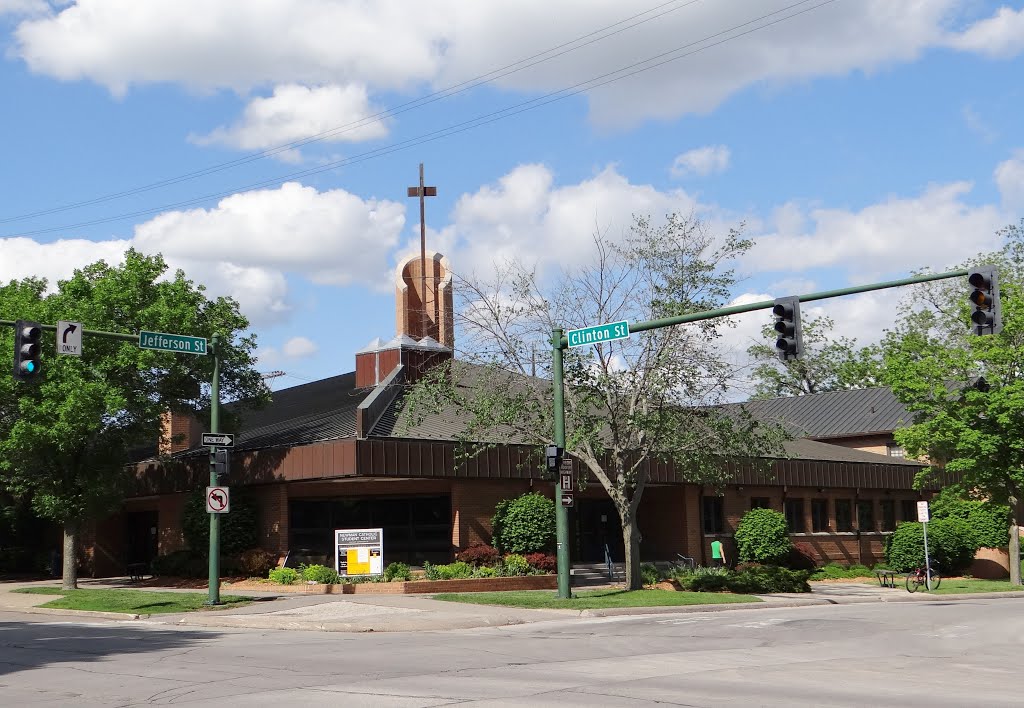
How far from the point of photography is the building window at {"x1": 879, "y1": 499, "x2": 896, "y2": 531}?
163 ft

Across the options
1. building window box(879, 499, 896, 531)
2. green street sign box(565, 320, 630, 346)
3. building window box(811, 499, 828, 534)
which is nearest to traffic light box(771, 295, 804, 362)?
green street sign box(565, 320, 630, 346)

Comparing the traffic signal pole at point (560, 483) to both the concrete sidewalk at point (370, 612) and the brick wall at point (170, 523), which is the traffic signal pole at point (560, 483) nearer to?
the concrete sidewalk at point (370, 612)

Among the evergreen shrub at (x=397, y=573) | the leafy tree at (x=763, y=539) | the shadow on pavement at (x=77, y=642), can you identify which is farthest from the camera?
the leafy tree at (x=763, y=539)

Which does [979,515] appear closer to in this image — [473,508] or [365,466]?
[473,508]

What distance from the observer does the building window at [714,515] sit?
4231 cm

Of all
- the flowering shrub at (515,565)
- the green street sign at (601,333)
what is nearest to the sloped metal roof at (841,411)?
the flowering shrub at (515,565)

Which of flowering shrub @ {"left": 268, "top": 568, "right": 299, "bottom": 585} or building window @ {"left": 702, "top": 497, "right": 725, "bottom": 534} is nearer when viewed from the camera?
flowering shrub @ {"left": 268, "top": 568, "right": 299, "bottom": 585}

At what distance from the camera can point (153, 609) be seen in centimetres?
2581

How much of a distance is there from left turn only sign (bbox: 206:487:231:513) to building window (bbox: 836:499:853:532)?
30.1m

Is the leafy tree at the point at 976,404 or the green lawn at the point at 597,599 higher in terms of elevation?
the leafy tree at the point at 976,404

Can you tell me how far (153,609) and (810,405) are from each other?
52.6m

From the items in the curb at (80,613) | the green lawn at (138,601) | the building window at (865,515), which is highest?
the building window at (865,515)

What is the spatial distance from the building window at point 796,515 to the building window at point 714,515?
4.27m

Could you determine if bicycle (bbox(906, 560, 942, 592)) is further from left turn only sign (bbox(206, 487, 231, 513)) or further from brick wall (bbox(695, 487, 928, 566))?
left turn only sign (bbox(206, 487, 231, 513))
